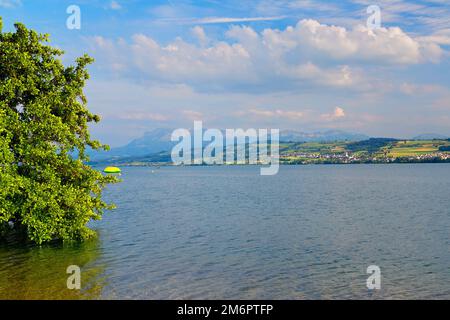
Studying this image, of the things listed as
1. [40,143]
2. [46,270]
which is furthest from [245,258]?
[40,143]

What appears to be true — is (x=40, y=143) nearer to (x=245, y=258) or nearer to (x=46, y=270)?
(x=46, y=270)

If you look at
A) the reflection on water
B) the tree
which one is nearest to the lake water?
the reflection on water

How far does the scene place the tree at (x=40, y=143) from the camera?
139ft

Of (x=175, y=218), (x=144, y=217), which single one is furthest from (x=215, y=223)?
(x=144, y=217)

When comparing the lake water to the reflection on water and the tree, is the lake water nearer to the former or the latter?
the reflection on water

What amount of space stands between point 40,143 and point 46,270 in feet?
43.9

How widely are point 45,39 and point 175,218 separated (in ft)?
123

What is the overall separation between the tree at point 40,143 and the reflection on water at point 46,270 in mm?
1658

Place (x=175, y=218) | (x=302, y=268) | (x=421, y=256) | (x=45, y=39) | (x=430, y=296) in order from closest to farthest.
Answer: (x=430, y=296)
(x=302, y=268)
(x=421, y=256)
(x=45, y=39)
(x=175, y=218)

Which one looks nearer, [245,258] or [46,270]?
[46,270]

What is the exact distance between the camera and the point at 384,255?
44.1m

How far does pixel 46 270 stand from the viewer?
37.4 m

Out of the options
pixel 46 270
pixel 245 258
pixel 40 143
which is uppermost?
pixel 40 143
